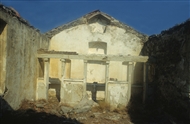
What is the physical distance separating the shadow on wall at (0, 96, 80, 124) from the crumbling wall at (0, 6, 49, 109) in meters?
0.32

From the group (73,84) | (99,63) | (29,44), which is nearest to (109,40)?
(99,63)

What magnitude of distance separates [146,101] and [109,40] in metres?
4.78

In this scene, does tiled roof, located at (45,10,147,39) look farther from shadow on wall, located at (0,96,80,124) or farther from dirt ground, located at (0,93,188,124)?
shadow on wall, located at (0,96,80,124)

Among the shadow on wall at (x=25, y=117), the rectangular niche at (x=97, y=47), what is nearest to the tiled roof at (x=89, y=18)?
the rectangular niche at (x=97, y=47)

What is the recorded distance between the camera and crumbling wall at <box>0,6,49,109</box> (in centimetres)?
687

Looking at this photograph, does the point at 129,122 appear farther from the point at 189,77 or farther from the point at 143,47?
the point at 143,47

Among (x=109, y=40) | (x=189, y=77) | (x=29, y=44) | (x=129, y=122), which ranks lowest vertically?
(x=129, y=122)

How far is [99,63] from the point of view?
13070 millimetres

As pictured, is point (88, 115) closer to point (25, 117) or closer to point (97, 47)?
point (25, 117)

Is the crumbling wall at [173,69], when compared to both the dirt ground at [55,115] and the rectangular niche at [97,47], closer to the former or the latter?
the dirt ground at [55,115]

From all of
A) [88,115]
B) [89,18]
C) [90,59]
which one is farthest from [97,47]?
[88,115]

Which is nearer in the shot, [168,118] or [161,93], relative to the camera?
[168,118]

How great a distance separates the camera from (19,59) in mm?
7898

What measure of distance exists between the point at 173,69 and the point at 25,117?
21.0 feet
